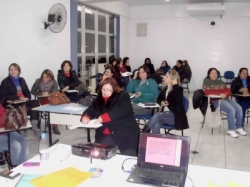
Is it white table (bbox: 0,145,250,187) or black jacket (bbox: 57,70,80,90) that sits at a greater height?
black jacket (bbox: 57,70,80,90)

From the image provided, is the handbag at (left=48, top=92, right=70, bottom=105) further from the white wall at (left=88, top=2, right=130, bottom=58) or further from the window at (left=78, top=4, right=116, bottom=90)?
the white wall at (left=88, top=2, right=130, bottom=58)

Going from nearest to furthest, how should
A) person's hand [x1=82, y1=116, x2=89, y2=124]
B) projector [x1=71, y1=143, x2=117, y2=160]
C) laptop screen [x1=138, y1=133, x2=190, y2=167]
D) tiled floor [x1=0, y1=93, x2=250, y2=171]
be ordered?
laptop screen [x1=138, y1=133, x2=190, y2=167], projector [x1=71, y1=143, x2=117, y2=160], person's hand [x1=82, y1=116, x2=89, y2=124], tiled floor [x1=0, y1=93, x2=250, y2=171]

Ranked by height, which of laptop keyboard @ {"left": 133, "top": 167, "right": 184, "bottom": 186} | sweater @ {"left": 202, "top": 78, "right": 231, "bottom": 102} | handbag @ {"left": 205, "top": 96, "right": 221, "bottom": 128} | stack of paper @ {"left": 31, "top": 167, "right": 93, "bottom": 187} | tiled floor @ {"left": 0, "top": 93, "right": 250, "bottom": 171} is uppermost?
sweater @ {"left": 202, "top": 78, "right": 231, "bottom": 102}

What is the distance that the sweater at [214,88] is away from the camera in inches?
203

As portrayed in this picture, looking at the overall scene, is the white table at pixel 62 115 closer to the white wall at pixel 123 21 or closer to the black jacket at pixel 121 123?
the black jacket at pixel 121 123

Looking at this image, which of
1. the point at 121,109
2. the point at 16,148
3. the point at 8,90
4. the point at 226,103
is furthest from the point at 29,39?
the point at 226,103

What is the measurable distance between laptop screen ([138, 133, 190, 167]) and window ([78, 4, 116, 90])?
19.7ft

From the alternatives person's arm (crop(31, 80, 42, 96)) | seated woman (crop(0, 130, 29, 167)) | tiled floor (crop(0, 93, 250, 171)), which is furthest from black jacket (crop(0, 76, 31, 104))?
seated woman (crop(0, 130, 29, 167))

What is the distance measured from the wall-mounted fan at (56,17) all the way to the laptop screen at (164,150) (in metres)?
4.57

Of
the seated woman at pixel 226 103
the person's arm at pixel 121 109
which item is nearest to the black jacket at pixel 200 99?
the seated woman at pixel 226 103

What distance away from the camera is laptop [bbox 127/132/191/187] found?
5.99 feet

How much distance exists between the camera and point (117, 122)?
297cm

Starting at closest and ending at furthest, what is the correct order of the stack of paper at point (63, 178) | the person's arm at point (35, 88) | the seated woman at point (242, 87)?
1. the stack of paper at point (63, 178)
2. the person's arm at point (35, 88)
3. the seated woman at point (242, 87)

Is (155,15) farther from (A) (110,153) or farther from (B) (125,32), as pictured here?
(A) (110,153)
